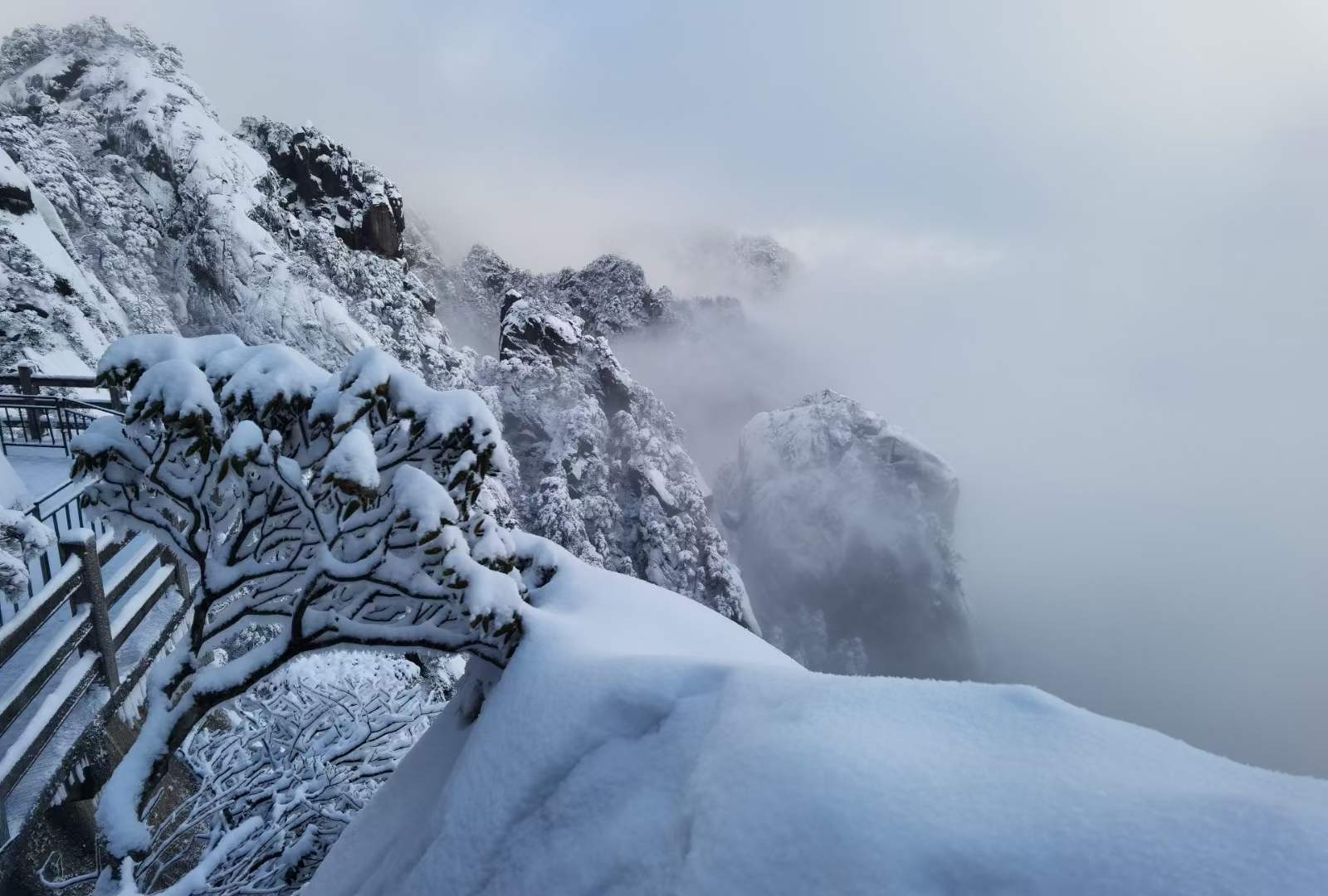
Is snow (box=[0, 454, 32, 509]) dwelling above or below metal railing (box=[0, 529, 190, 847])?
above

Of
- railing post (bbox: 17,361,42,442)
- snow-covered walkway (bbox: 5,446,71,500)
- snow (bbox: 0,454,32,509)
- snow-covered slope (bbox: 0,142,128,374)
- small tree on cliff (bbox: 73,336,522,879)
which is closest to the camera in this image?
small tree on cliff (bbox: 73,336,522,879)

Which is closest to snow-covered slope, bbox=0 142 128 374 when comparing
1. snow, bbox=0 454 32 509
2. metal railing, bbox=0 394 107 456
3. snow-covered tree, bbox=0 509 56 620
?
metal railing, bbox=0 394 107 456

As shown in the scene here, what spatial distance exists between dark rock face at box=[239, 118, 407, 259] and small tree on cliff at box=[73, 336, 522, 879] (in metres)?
28.6

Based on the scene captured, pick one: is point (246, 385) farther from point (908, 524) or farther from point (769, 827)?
point (908, 524)

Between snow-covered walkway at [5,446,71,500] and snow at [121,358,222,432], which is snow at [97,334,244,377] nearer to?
snow at [121,358,222,432]

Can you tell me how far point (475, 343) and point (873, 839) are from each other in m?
56.8

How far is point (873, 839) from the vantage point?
1.67 meters

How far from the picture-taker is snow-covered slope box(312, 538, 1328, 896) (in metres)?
1.50

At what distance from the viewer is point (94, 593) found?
4.60 m

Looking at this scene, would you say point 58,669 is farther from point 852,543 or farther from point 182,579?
point 852,543

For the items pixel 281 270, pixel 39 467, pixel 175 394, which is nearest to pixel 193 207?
pixel 281 270

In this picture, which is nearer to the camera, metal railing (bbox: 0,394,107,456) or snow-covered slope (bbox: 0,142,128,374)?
metal railing (bbox: 0,394,107,456)

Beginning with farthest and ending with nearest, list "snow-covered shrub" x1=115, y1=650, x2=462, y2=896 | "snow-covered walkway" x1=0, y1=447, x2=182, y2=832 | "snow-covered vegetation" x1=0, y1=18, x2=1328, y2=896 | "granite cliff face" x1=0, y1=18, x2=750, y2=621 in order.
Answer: "granite cliff face" x1=0, y1=18, x2=750, y2=621, "snow-covered shrub" x1=115, y1=650, x2=462, y2=896, "snow-covered walkway" x1=0, y1=447, x2=182, y2=832, "snow-covered vegetation" x1=0, y1=18, x2=1328, y2=896

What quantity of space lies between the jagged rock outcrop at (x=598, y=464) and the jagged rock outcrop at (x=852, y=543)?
1426 cm
